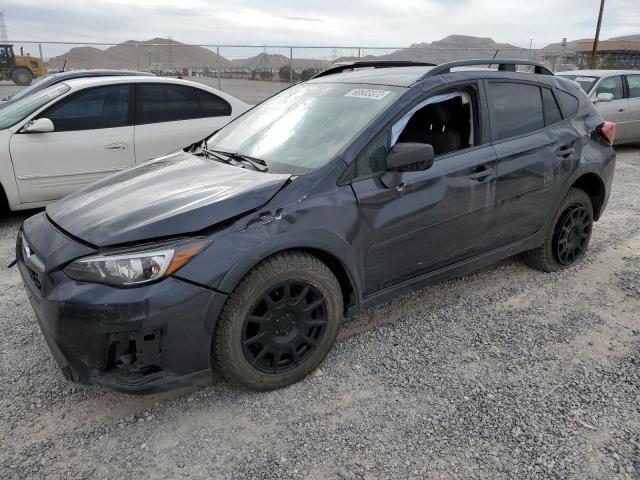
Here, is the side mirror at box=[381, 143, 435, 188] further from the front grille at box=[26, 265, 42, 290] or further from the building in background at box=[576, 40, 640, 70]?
the building in background at box=[576, 40, 640, 70]

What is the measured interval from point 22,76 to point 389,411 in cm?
2132

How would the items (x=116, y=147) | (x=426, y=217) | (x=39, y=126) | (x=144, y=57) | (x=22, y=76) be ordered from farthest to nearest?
(x=22, y=76) → (x=144, y=57) → (x=116, y=147) → (x=39, y=126) → (x=426, y=217)

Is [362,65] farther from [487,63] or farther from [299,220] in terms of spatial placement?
[299,220]

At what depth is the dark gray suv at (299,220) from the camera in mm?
2316

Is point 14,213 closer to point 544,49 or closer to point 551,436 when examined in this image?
point 551,436

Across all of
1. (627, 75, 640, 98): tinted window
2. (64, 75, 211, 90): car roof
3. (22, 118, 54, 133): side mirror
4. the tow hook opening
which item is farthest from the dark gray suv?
(627, 75, 640, 98): tinted window

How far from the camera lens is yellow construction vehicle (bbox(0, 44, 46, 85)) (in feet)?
63.1

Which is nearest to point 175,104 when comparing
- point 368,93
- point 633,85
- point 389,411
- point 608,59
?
point 368,93

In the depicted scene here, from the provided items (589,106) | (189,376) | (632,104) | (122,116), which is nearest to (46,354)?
(189,376)

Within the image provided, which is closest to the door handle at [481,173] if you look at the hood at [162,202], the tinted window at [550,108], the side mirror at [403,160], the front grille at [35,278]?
the side mirror at [403,160]

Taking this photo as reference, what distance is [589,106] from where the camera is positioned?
426 cm

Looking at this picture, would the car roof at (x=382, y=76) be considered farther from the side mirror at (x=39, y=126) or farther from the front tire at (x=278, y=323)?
the side mirror at (x=39, y=126)

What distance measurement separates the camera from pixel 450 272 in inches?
136

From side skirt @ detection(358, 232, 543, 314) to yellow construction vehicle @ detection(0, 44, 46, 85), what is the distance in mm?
19689
